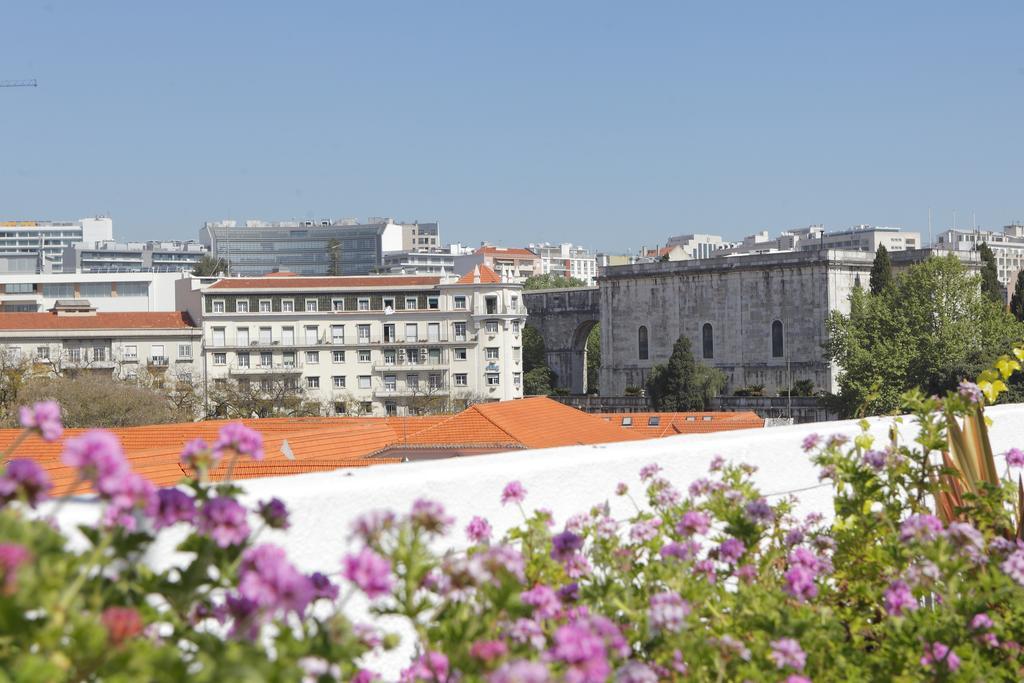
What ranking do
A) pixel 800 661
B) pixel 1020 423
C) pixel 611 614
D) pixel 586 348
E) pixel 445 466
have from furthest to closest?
pixel 586 348
pixel 1020 423
pixel 445 466
pixel 611 614
pixel 800 661

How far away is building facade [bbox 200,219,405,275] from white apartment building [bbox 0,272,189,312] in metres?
106

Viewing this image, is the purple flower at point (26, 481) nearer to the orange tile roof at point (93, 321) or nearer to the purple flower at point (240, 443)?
the purple flower at point (240, 443)

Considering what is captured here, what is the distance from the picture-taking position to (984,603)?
2547 mm

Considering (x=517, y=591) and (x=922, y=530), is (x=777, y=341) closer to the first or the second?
(x=922, y=530)

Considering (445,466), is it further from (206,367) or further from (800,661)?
(206,367)

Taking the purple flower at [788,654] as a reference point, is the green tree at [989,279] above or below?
above

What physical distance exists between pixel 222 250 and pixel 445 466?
198 meters

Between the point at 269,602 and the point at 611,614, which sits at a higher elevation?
the point at 269,602

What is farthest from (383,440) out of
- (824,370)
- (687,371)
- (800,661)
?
(824,370)

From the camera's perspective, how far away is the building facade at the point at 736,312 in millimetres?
64938

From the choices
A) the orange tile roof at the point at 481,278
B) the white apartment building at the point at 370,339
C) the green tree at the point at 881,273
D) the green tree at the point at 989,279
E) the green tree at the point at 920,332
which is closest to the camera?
the green tree at the point at 920,332

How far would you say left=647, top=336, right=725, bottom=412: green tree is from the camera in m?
60.1

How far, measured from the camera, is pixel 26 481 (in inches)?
71.2

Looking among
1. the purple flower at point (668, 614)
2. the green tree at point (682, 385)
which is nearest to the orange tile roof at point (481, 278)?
the green tree at point (682, 385)
